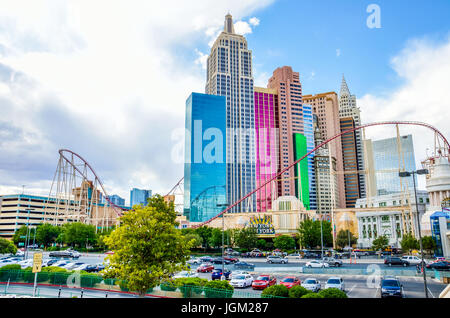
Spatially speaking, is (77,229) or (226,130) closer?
(77,229)

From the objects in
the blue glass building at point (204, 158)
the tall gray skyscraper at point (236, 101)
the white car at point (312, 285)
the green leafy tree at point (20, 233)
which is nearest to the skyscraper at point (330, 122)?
the tall gray skyscraper at point (236, 101)

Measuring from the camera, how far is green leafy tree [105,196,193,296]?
48.4ft

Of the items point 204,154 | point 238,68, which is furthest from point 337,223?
point 238,68

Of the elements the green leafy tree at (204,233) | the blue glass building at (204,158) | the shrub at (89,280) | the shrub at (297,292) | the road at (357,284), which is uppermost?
the blue glass building at (204,158)

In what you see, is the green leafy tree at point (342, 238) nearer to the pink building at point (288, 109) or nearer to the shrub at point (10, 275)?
the pink building at point (288, 109)

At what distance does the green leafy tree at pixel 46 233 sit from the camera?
231 feet

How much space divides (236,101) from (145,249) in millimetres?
128000

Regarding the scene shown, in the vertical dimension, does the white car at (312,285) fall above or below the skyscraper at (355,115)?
below

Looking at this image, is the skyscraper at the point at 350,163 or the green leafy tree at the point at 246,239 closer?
the green leafy tree at the point at 246,239

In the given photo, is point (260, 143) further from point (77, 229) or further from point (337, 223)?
point (77, 229)

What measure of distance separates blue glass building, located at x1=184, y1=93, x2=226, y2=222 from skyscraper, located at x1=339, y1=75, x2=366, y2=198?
7812 centimetres

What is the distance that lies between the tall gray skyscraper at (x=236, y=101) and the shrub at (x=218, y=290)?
363 feet

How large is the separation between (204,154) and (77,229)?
5982cm

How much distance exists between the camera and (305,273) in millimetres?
31812
